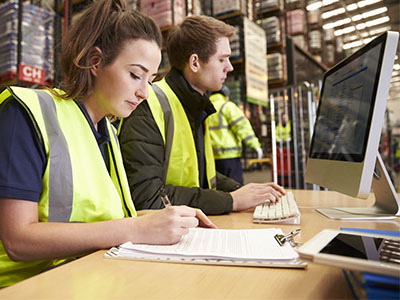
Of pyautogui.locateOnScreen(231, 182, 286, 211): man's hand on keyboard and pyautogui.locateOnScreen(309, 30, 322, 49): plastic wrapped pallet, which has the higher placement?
pyautogui.locateOnScreen(309, 30, 322, 49): plastic wrapped pallet

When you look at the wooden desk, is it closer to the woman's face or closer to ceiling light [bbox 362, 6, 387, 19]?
the woman's face

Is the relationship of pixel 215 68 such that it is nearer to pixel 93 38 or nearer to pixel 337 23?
pixel 93 38

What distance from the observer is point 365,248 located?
1.47 ft

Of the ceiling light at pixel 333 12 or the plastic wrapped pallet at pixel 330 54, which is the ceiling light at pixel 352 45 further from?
the plastic wrapped pallet at pixel 330 54

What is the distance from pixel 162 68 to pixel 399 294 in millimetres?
3431

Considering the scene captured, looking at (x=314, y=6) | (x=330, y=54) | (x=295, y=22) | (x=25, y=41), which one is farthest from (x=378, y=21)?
(x=25, y=41)

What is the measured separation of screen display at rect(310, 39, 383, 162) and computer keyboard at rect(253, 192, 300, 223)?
22cm

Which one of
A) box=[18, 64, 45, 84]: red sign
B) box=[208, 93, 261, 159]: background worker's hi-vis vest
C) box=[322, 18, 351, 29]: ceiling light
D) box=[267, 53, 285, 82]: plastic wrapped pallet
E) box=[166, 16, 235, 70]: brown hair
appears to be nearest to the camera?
box=[166, 16, 235, 70]: brown hair

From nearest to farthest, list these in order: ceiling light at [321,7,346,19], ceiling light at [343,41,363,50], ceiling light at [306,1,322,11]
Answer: ceiling light at [306,1,322,11] → ceiling light at [321,7,346,19] → ceiling light at [343,41,363,50]

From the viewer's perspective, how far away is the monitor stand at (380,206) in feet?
3.38

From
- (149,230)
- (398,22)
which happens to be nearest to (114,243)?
(149,230)

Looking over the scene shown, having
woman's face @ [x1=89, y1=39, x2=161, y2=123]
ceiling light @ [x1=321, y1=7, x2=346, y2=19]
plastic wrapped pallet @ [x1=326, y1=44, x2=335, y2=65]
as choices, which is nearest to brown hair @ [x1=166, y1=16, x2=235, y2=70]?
woman's face @ [x1=89, y1=39, x2=161, y2=123]

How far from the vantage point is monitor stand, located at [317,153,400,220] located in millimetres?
1029

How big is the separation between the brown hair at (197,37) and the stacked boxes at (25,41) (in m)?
1.36
